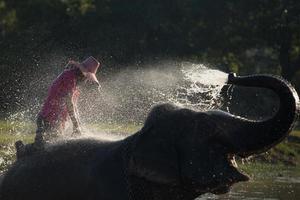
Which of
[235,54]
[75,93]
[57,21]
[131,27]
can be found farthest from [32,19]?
[75,93]

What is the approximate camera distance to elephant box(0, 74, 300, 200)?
24.4 ft

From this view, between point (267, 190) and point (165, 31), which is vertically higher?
point (267, 190)

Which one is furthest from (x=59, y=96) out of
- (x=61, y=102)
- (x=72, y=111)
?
(x=72, y=111)

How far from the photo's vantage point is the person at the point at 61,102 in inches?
380

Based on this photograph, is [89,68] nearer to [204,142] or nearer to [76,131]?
[76,131]

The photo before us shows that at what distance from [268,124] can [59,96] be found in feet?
10.2

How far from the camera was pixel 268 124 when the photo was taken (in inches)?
289

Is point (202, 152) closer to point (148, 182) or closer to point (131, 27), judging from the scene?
point (148, 182)

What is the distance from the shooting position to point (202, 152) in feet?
25.6

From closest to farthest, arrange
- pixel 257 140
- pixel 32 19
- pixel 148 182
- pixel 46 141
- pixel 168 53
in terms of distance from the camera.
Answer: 1. pixel 257 140
2. pixel 148 182
3. pixel 46 141
4. pixel 168 53
5. pixel 32 19

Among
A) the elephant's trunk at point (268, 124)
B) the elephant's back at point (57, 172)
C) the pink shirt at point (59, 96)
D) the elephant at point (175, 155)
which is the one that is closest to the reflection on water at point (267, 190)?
the pink shirt at point (59, 96)

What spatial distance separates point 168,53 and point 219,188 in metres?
34.4

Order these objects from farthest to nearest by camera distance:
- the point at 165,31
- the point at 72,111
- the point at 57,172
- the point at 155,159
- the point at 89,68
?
the point at 165,31 < the point at 89,68 < the point at 72,111 < the point at 57,172 < the point at 155,159

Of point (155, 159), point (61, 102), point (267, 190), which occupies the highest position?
point (155, 159)
